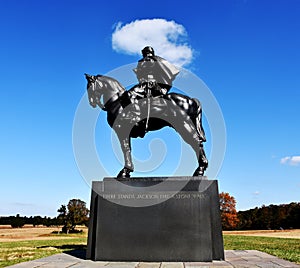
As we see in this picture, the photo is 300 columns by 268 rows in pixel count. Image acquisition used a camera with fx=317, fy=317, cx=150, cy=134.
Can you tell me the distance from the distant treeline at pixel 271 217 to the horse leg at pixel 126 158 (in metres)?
39.0

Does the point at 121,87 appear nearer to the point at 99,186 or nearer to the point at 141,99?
the point at 141,99

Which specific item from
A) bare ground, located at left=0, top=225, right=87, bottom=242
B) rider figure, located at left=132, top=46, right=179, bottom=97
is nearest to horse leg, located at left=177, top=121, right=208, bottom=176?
rider figure, located at left=132, top=46, right=179, bottom=97

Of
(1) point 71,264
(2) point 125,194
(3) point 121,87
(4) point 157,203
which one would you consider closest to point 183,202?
(4) point 157,203

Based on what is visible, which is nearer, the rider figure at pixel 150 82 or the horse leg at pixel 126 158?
the horse leg at pixel 126 158

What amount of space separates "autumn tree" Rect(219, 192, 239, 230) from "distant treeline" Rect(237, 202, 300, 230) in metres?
1.92

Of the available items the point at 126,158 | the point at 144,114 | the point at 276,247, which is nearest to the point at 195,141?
the point at 144,114

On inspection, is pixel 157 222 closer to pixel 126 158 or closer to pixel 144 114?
pixel 126 158

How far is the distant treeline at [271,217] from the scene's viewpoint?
4059cm

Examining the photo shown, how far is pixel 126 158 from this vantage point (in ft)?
23.7

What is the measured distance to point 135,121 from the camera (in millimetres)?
7328

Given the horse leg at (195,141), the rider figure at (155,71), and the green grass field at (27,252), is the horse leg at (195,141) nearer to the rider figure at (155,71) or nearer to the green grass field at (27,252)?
the rider figure at (155,71)

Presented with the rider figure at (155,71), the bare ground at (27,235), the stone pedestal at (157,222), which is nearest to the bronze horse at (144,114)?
the rider figure at (155,71)

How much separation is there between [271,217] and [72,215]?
26.9 m

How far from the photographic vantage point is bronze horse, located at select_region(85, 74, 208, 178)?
7.27 m
